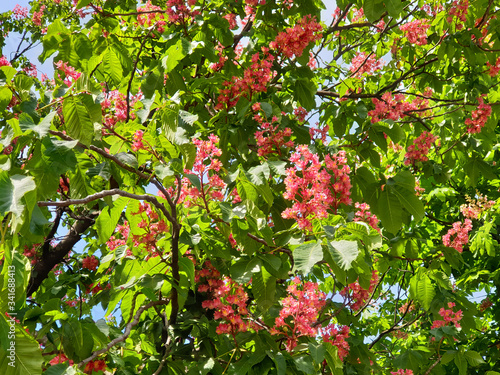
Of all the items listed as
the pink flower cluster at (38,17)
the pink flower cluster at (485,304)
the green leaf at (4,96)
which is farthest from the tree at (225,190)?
the pink flower cluster at (38,17)

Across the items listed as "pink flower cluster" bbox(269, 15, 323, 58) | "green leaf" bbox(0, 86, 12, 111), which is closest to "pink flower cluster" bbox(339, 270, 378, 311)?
"pink flower cluster" bbox(269, 15, 323, 58)

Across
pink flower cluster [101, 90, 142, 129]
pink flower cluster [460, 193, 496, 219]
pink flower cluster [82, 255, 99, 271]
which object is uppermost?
pink flower cluster [460, 193, 496, 219]

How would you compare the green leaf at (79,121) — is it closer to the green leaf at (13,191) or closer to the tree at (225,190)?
the tree at (225,190)

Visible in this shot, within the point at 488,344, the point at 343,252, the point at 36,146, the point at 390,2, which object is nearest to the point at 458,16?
the point at 390,2

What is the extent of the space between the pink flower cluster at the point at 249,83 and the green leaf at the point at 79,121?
4.27 ft

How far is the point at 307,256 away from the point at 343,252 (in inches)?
5.2

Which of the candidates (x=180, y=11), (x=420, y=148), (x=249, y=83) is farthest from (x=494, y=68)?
(x=180, y=11)

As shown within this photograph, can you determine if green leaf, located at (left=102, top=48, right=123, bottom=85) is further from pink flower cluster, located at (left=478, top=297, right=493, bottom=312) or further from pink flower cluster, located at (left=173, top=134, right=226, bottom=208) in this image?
pink flower cluster, located at (left=478, top=297, right=493, bottom=312)

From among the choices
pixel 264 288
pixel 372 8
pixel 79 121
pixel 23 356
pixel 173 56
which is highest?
pixel 372 8

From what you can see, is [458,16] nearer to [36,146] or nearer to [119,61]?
[119,61]

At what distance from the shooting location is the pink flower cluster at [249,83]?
9.55 feet

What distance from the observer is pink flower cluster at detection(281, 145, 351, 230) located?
1.99 metres

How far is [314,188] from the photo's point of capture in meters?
2.04

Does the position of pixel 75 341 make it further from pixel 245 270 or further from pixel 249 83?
pixel 249 83
